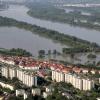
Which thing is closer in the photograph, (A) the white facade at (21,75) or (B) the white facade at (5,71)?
(A) the white facade at (21,75)

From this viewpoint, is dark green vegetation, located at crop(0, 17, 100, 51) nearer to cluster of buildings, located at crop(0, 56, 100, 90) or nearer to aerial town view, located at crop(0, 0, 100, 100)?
aerial town view, located at crop(0, 0, 100, 100)

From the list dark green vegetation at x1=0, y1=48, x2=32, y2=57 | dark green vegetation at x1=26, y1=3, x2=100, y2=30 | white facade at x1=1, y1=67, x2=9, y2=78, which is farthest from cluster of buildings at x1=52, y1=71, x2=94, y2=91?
dark green vegetation at x1=26, y1=3, x2=100, y2=30

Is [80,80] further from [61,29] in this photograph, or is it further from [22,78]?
[61,29]

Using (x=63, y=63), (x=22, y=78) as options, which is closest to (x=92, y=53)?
(x=63, y=63)

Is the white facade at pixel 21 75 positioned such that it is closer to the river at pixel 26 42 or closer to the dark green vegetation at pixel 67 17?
the river at pixel 26 42

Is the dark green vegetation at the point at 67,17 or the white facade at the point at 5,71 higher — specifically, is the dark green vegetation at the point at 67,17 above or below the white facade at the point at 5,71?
below

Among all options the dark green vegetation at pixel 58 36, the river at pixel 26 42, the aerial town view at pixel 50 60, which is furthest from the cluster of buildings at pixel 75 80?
the dark green vegetation at pixel 58 36

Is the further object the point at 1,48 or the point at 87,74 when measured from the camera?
the point at 1,48

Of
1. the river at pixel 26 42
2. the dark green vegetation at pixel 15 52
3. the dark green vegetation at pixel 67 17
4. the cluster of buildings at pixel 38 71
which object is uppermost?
the cluster of buildings at pixel 38 71
